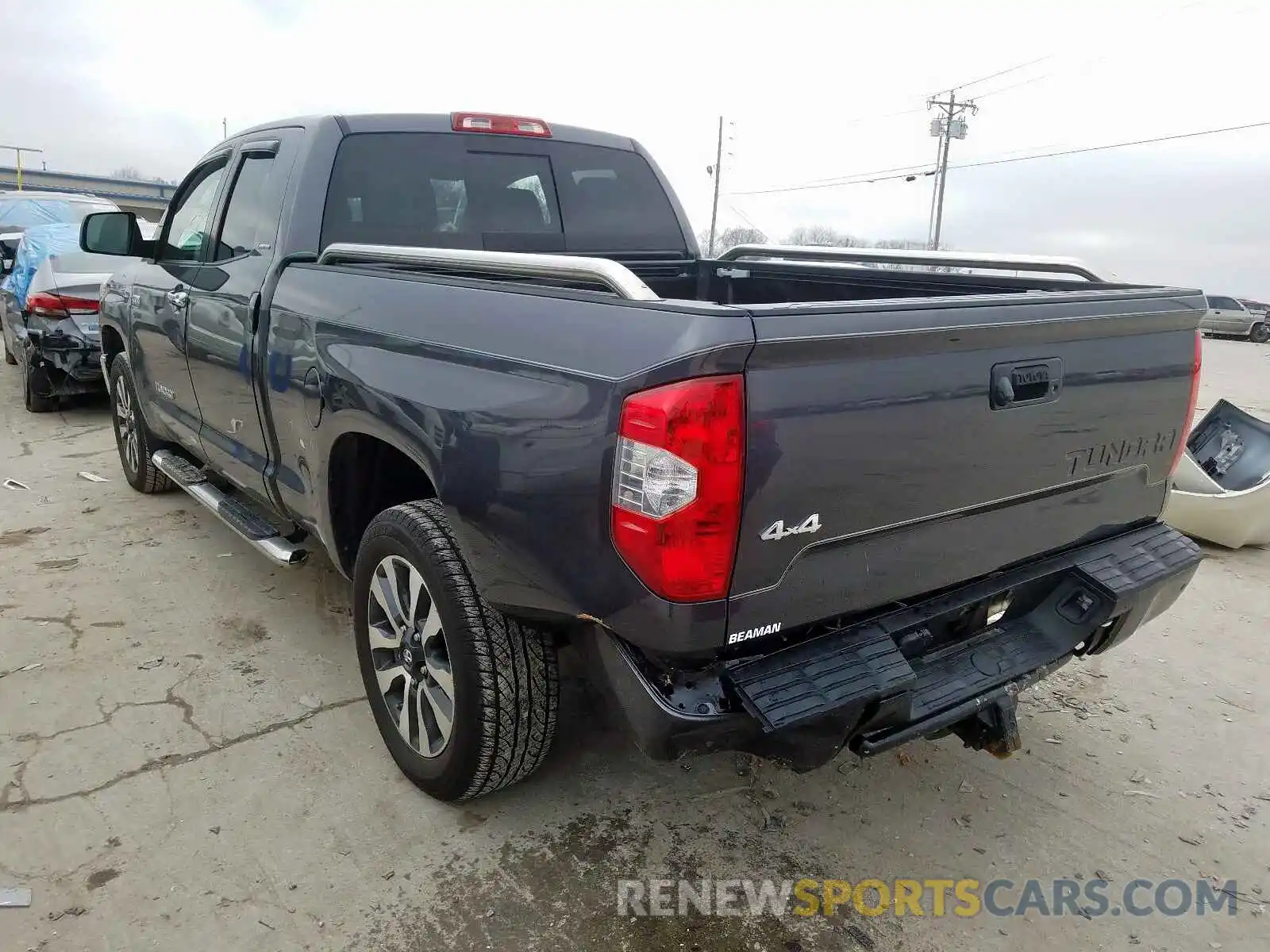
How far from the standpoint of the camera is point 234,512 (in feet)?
12.7

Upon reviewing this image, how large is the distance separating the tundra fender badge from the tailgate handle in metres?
0.74

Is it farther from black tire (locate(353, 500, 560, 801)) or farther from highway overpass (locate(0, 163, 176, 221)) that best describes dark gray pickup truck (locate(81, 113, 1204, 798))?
highway overpass (locate(0, 163, 176, 221))

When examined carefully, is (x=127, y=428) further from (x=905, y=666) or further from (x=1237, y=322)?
(x=1237, y=322)

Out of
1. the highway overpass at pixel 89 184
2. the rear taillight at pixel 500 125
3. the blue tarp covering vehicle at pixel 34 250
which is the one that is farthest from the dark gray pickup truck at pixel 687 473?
the highway overpass at pixel 89 184

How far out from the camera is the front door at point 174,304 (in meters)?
4.07

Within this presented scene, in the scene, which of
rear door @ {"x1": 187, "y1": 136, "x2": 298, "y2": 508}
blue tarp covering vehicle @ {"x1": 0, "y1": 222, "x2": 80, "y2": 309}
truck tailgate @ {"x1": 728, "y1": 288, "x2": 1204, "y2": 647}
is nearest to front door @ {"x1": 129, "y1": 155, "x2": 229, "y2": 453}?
rear door @ {"x1": 187, "y1": 136, "x2": 298, "y2": 508}

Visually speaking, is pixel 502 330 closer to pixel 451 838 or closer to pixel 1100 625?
pixel 451 838

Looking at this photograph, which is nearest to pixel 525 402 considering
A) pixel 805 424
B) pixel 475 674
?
pixel 805 424

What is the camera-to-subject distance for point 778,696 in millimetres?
1890

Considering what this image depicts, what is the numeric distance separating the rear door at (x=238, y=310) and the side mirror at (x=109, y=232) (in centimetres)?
74

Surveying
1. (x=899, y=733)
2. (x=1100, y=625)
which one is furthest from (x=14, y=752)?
(x=1100, y=625)

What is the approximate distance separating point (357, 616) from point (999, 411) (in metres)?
2.00

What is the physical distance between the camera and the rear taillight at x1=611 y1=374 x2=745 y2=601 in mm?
1709

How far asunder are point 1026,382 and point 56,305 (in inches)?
313
